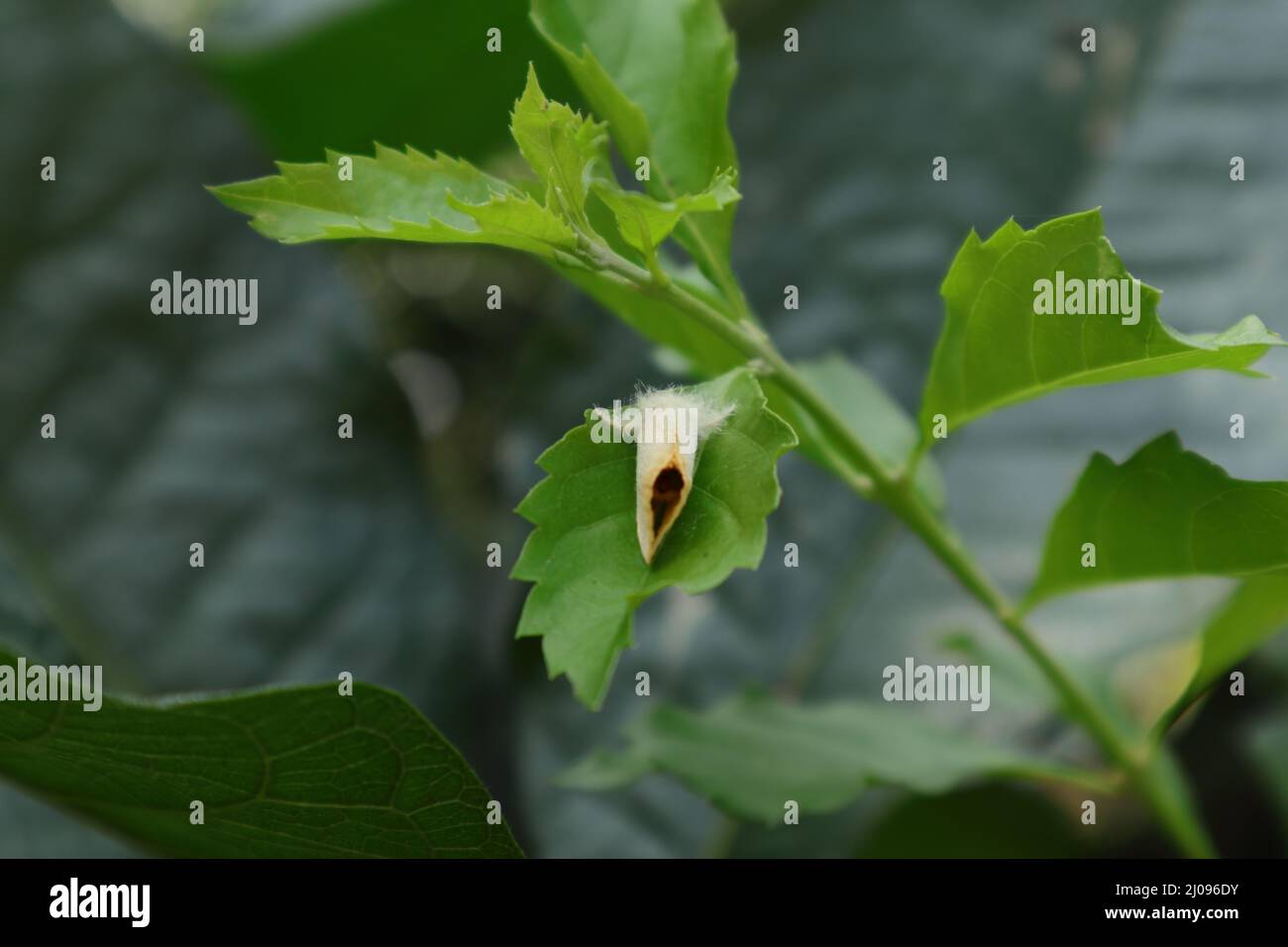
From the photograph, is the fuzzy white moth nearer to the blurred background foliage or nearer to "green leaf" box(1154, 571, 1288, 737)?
"green leaf" box(1154, 571, 1288, 737)

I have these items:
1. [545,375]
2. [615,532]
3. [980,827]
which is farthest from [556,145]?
[980,827]

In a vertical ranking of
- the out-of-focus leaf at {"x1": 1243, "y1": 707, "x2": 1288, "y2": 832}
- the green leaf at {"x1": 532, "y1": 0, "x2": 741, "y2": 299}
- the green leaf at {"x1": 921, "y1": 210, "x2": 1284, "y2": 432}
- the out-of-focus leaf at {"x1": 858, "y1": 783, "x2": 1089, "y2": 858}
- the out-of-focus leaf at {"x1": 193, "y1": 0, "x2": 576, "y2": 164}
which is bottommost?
the out-of-focus leaf at {"x1": 858, "y1": 783, "x2": 1089, "y2": 858}

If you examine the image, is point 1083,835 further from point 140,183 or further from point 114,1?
point 114,1

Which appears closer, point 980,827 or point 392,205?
point 392,205

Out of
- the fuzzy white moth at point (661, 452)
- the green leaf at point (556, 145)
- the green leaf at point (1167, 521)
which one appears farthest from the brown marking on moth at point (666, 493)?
the green leaf at point (1167, 521)

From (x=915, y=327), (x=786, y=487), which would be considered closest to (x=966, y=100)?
(x=915, y=327)

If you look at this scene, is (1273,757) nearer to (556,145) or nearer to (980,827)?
(980,827)

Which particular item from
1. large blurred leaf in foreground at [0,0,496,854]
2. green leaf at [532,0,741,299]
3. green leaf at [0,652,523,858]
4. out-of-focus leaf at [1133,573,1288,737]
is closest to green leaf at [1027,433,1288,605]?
out-of-focus leaf at [1133,573,1288,737]

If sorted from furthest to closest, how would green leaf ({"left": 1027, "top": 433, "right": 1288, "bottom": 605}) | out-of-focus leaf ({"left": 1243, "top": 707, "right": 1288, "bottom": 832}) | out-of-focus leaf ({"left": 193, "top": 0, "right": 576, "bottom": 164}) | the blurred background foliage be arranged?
out-of-focus leaf ({"left": 193, "top": 0, "right": 576, "bottom": 164}) < the blurred background foliage < out-of-focus leaf ({"left": 1243, "top": 707, "right": 1288, "bottom": 832}) < green leaf ({"left": 1027, "top": 433, "right": 1288, "bottom": 605})
